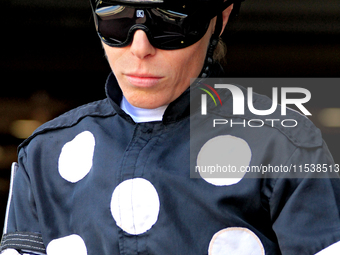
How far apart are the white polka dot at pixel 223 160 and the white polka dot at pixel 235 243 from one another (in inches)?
4.0

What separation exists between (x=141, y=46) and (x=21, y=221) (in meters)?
0.51

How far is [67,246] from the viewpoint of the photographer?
105 cm

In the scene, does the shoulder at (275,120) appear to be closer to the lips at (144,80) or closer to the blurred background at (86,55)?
the lips at (144,80)

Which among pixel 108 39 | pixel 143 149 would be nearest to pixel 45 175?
pixel 143 149

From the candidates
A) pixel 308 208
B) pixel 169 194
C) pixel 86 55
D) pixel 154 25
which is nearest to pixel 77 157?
pixel 169 194

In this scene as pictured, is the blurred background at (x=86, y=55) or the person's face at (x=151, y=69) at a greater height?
the person's face at (x=151, y=69)

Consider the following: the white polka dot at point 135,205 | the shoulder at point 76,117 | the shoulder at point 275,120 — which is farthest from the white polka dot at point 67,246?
the shoulder at point 275,120

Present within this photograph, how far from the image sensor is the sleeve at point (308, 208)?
866 mm

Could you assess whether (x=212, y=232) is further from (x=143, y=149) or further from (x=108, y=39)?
(x=108, y=39)

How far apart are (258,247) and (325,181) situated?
189mm

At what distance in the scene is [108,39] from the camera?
99cm

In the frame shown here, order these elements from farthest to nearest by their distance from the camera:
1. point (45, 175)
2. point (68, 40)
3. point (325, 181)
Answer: point (68, 40) → point (45, 175) → point (325, 181)

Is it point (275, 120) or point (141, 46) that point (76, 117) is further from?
point (275, 120)

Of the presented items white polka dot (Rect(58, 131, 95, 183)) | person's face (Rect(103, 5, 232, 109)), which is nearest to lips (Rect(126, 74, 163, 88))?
person's face (Rect(103, 5, 232, 109))
